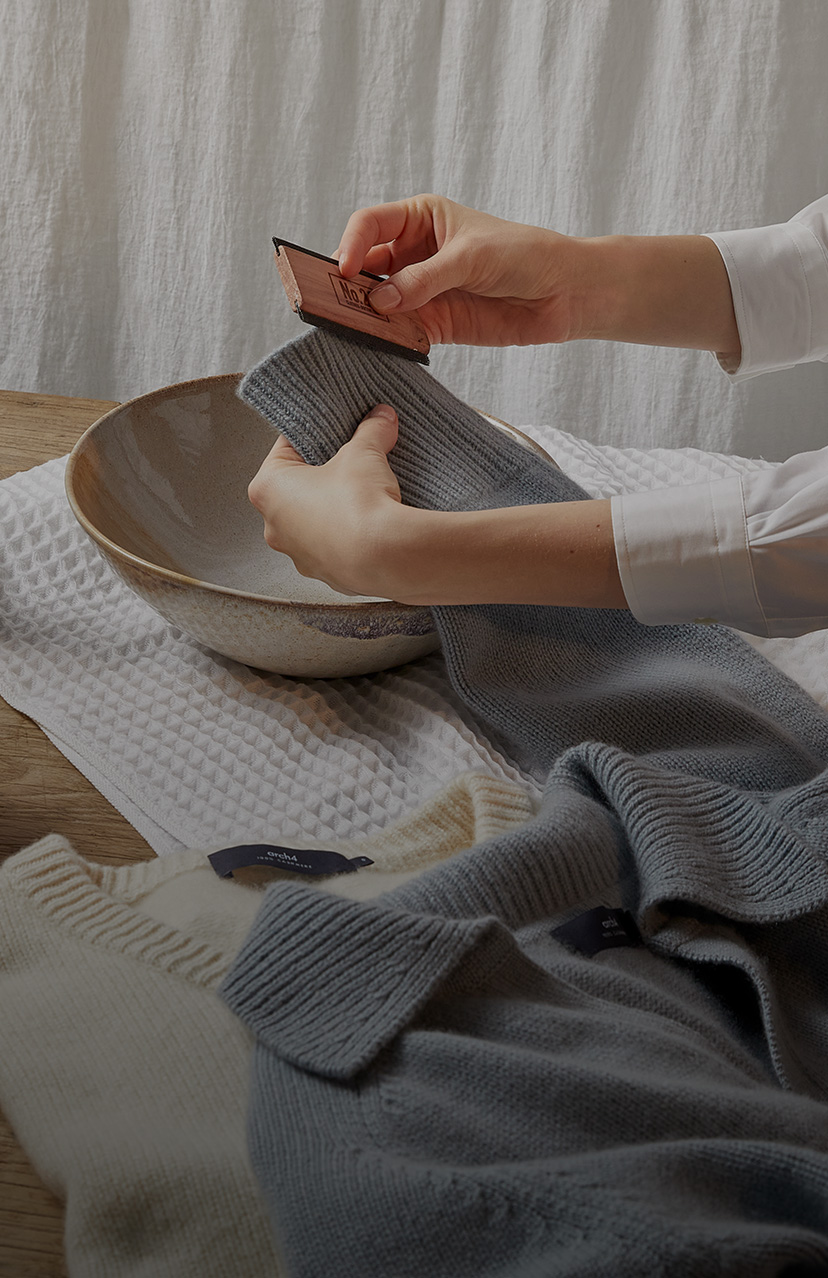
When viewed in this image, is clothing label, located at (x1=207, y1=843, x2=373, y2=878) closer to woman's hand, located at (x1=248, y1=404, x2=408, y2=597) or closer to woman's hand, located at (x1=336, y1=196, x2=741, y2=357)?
woman's hand, located at (x1=248, y1=404, x2=408, y2=597)

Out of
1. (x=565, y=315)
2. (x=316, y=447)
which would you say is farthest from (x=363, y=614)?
(x=565, y=315)

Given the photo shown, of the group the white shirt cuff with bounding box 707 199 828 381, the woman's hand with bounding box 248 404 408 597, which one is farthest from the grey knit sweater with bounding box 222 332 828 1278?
the white shirt cuff with bounding box 707 199 828 381

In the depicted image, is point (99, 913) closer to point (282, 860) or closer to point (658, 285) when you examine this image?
point (282, 860)

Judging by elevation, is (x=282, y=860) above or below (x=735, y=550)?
below

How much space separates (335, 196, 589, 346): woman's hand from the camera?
670 mm

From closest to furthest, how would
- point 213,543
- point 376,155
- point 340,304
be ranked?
point 340,304 → point 213,543 → point 376,155

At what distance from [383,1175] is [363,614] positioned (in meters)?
0.33

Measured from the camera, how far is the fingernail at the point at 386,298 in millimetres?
668

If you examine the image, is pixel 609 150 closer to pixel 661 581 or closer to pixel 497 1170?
pixel 661 581

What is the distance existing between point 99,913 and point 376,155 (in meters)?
1.13

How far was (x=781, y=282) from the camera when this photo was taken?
0.70 m

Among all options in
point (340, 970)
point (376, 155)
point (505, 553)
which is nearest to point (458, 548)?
point (505, 553)

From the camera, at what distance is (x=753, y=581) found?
1.76 feet

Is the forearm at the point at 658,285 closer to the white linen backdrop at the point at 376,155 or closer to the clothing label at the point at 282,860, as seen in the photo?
the clothing label at the point at 282,860
